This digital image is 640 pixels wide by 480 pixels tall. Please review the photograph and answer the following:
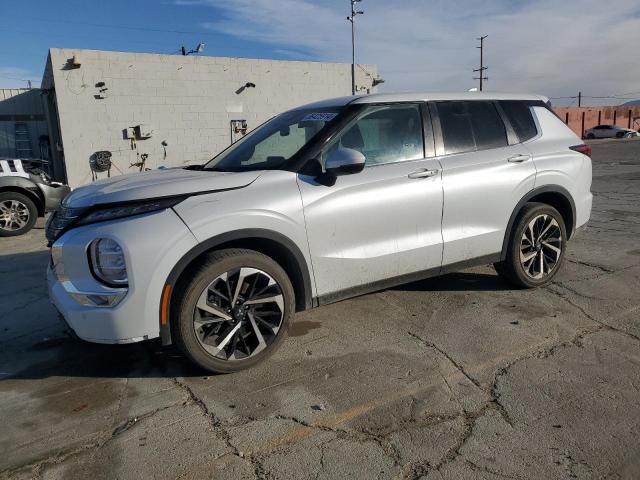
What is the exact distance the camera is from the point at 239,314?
10.6 ft

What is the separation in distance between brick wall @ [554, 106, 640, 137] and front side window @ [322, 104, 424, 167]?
51554 millimetres

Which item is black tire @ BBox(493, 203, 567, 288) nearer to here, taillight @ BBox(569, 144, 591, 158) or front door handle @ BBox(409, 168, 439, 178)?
taillight @ BBox(569, 144, 591, 158)

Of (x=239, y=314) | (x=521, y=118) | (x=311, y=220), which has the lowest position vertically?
(x=239, y=314)

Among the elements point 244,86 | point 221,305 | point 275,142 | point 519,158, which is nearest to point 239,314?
point 221,305

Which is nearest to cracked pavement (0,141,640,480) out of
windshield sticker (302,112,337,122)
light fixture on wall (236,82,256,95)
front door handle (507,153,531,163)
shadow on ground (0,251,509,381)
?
shadow on ground (0,251,509,381)

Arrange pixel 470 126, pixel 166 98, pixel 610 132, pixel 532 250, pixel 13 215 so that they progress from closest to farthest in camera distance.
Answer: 1. pixel 470 126
2. pixel 532 250
3. pixel 13 215
4. pixel 166 98
5. pixel 610 132

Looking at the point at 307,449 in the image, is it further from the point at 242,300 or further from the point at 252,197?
the point at 252,197

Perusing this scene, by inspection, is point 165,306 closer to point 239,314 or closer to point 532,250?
point 239,314

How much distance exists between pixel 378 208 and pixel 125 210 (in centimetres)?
172

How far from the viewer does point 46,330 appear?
423 centimetres

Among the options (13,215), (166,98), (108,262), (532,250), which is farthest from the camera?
(166,98)

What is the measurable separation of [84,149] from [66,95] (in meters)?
1.61

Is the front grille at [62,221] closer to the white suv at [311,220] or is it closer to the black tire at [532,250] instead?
the white suv at [311,220]

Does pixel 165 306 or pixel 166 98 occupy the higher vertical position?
pixel 166 98
